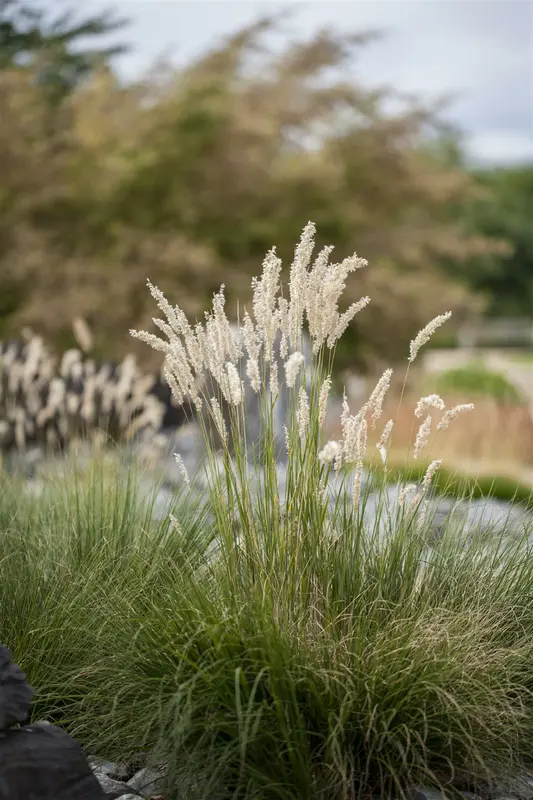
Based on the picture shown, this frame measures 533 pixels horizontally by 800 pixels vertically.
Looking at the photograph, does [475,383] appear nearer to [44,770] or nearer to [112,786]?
[112,786]

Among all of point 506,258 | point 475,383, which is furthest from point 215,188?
point 506,258

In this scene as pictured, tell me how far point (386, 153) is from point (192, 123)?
3.01 m

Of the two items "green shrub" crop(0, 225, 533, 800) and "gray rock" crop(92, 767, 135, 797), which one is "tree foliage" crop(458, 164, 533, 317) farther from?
"gray rock" crop(92, 767, 135, 797)

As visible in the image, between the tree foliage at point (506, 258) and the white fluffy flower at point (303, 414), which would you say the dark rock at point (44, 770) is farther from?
the tree foliage at point (506, 258)

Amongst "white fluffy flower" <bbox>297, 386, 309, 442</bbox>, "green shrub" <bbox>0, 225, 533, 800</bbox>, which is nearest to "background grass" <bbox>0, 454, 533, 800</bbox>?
A: "green shrub" <bbox>0, 225, 533, 800</bbox>

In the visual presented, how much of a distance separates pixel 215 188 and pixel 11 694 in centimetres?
1076

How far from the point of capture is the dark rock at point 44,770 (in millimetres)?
2363

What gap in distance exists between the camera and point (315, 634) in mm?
2605

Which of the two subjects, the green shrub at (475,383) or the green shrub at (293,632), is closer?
the green shrub at (293,632)

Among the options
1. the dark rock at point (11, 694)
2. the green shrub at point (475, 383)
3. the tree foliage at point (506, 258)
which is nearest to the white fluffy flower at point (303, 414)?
the dark rock at point (11, 694)

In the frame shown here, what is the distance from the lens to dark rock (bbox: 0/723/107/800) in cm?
236

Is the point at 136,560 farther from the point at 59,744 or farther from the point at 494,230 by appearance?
the point at 494,230

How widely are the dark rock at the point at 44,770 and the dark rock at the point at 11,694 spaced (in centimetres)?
4

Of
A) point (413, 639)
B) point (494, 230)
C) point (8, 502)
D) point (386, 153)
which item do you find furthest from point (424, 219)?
point (494, 230)
